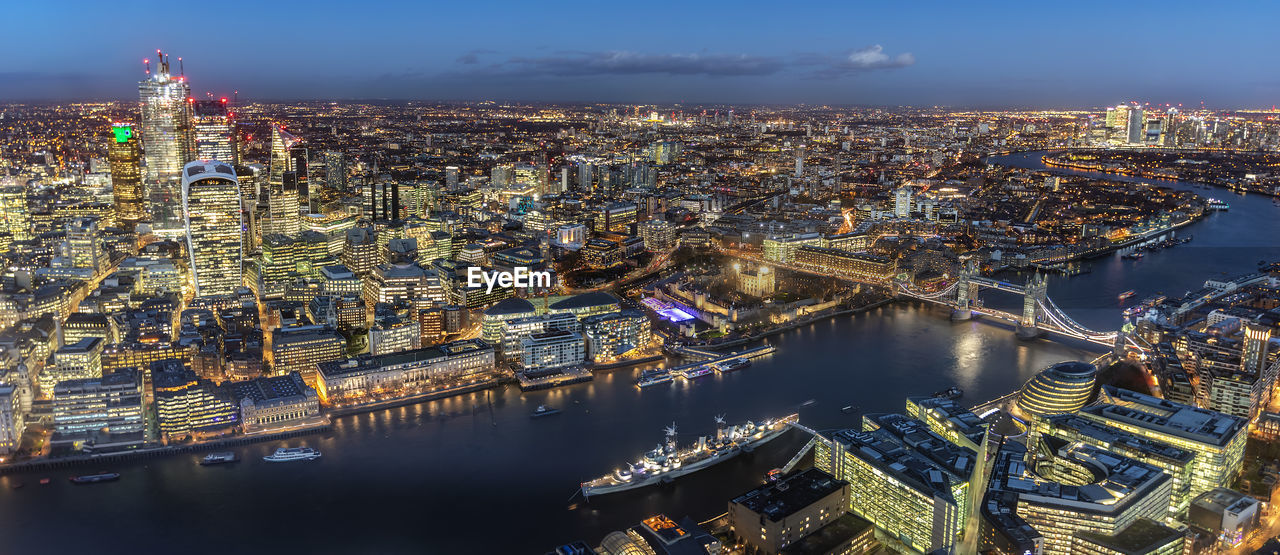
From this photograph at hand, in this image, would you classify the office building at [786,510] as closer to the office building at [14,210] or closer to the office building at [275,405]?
the office building at [275,405]

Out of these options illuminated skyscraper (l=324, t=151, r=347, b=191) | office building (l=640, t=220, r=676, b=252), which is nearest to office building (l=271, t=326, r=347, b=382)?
office building (l=640, t=220, r=676, b=252)

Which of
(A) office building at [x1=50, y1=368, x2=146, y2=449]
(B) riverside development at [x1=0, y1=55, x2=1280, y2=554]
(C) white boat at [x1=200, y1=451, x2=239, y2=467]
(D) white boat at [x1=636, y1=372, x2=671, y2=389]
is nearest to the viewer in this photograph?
(B) riverside development at [x1=0, y1=55, x2=1280, y2=554]

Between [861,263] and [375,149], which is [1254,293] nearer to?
[861,263]

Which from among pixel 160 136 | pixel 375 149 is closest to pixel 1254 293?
pixel 160 136

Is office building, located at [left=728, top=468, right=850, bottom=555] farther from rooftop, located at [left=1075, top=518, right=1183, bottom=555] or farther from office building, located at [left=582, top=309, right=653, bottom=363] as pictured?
office building, located at [left=582, top=309, right=653, bottom=363]

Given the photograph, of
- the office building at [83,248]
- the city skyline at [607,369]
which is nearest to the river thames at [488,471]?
the city skyline at [607,369]
